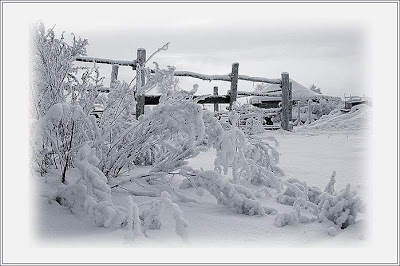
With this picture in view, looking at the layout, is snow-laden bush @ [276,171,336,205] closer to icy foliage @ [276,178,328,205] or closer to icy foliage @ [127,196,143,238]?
icy foliage @ [276,178,328,205]

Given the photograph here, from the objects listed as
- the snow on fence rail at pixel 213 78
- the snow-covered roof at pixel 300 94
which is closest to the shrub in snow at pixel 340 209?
the snow on fence rail at pixel 213 78

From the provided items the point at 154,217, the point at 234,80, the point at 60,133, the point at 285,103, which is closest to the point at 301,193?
the point at 154,217

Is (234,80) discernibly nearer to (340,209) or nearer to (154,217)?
(340,209)

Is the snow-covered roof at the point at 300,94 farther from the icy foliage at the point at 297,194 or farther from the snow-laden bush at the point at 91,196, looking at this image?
the snow-laden bush at the point at 91,196

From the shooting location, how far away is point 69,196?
237cm

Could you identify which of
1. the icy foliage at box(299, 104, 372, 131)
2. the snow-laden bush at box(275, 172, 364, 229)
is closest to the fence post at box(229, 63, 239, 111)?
the icy foliage at box(299, 104, 372, 131)

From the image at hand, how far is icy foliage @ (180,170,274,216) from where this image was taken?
8.37 ft

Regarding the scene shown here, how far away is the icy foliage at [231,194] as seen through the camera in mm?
2551

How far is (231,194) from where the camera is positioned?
2592mm

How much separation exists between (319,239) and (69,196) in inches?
53.3

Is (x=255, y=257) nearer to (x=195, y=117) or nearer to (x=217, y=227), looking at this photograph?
(x=217, y=227)

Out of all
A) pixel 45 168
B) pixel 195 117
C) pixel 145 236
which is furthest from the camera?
pixel 45 168

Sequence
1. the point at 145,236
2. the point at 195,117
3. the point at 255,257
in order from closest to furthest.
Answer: the point at 255,257 < the point at 145,236 < the point at 195,117

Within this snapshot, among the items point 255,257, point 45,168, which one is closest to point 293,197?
point 255,257
